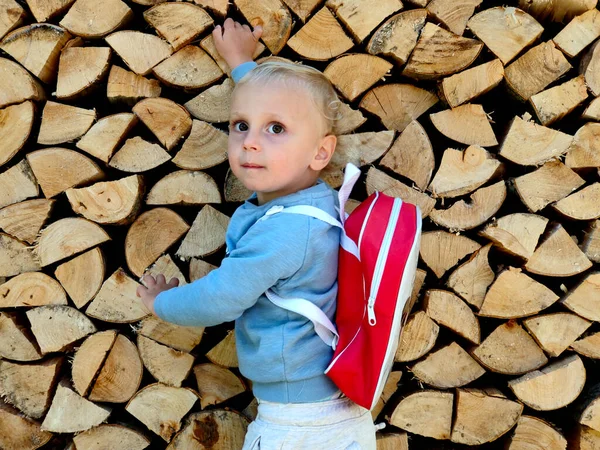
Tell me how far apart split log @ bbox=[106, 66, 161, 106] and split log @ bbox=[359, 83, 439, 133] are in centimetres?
66

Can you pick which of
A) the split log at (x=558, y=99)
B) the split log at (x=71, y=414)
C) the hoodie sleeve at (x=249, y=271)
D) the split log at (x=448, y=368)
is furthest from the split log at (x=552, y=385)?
the split log at (x=71, y=414)

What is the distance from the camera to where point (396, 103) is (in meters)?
1.85

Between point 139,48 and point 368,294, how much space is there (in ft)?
3.29

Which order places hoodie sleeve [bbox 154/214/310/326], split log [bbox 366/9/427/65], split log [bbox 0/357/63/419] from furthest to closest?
split log [bbox 0/357/63/419]
split log [bbox 366/9/427/65]
hoodie sleeve [bbox 154/214/310/326]

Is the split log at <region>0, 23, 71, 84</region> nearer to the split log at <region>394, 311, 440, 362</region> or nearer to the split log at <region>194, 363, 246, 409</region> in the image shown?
the split log at <region>194, 363, 246, 409</region>

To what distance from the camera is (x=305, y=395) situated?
1.58 metres

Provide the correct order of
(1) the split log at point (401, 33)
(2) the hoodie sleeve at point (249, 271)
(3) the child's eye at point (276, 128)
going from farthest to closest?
(1) the split log at point (401, 33), (3) the child's eye at point (276, 128), (2) the hoodie sleeve at point (249, 271)

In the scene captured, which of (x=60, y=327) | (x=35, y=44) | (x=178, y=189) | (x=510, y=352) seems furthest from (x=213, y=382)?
(x=35, y=44)

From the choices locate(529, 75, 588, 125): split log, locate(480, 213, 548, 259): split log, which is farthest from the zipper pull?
locate(529, 75, 588, 125): split log

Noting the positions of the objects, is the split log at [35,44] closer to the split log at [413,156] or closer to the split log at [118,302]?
the split log at [118,302]

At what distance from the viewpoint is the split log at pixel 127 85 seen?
1.82 metres

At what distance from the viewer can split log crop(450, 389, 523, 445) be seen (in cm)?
184

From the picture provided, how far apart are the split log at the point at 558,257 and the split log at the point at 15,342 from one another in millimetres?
1562

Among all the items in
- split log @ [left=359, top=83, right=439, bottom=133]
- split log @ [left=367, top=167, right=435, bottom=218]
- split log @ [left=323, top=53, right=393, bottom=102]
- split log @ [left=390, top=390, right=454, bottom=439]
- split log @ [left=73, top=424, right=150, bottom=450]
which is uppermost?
split log @ [left=323, top=53, right=393, bottom=102]
